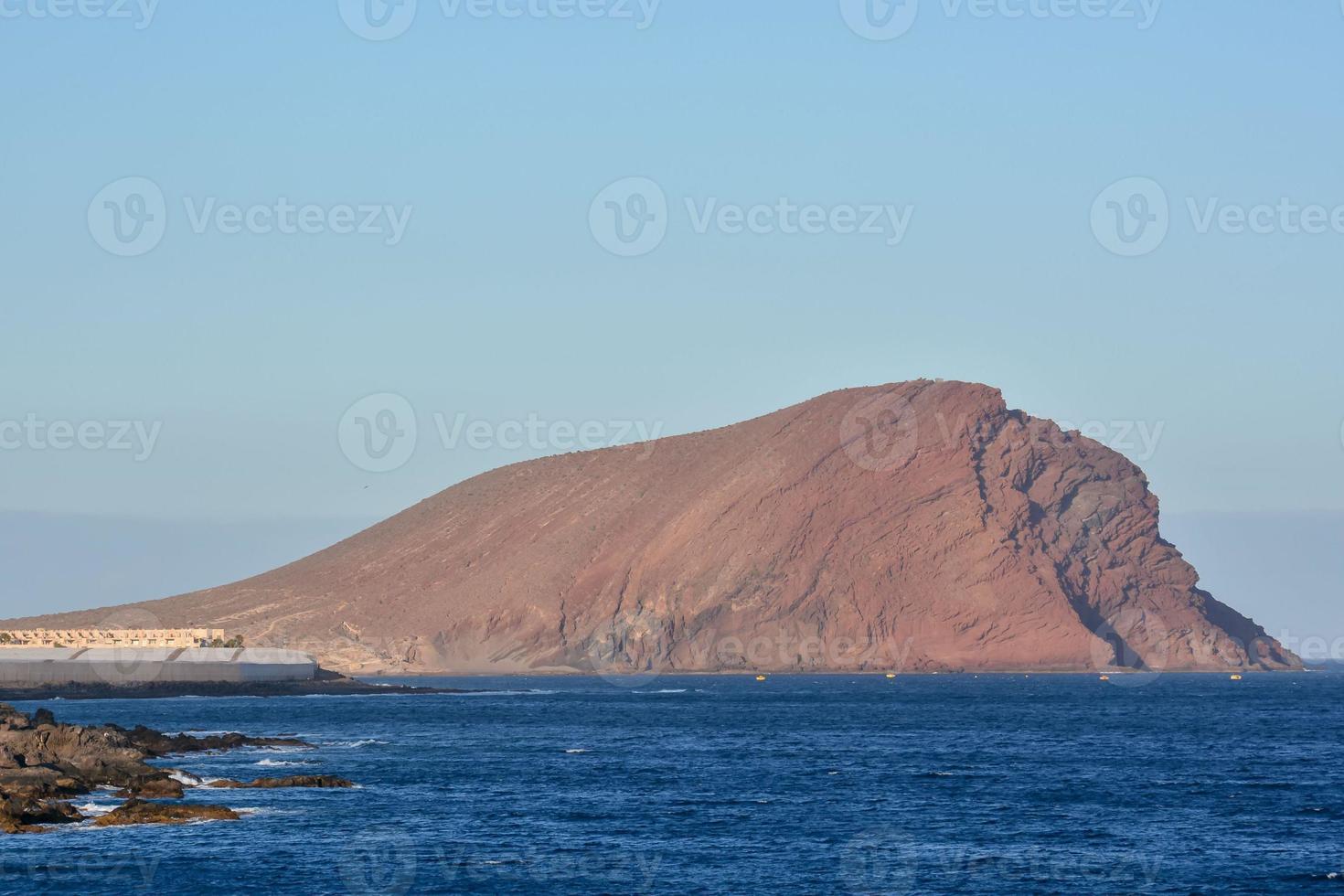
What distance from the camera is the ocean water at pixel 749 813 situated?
147 feet

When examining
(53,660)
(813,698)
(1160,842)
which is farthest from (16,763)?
(53,660)

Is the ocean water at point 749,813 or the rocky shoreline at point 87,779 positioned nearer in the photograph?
the ocean water at point 749,813

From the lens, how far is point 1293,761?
269 feet

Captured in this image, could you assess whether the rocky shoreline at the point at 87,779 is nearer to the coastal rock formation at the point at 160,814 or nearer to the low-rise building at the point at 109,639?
the coastal rock formation at the point at 160,814

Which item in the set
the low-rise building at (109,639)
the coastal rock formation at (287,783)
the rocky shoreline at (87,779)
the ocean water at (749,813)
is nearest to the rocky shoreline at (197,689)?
the low-rise building at (109,639)

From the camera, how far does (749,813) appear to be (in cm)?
5894

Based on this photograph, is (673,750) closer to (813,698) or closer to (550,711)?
(550,711)

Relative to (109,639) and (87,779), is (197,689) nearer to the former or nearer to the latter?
(109,639)

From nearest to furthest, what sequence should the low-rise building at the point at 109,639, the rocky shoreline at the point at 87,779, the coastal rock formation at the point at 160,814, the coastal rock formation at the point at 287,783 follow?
the rocky shoreline at the point at 87,779 → the coastal rock formation at the point at 160,814 → the coastal rock formation at the point at 287,783 → the low-rise building at the point at 109,639

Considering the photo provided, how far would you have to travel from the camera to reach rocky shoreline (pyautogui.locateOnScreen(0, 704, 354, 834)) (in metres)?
52.1

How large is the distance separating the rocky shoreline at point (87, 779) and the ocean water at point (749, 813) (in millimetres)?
1547

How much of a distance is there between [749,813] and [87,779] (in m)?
23.6

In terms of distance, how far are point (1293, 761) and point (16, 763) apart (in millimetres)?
56640


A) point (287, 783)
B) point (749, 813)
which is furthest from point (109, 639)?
point (749, 813)
